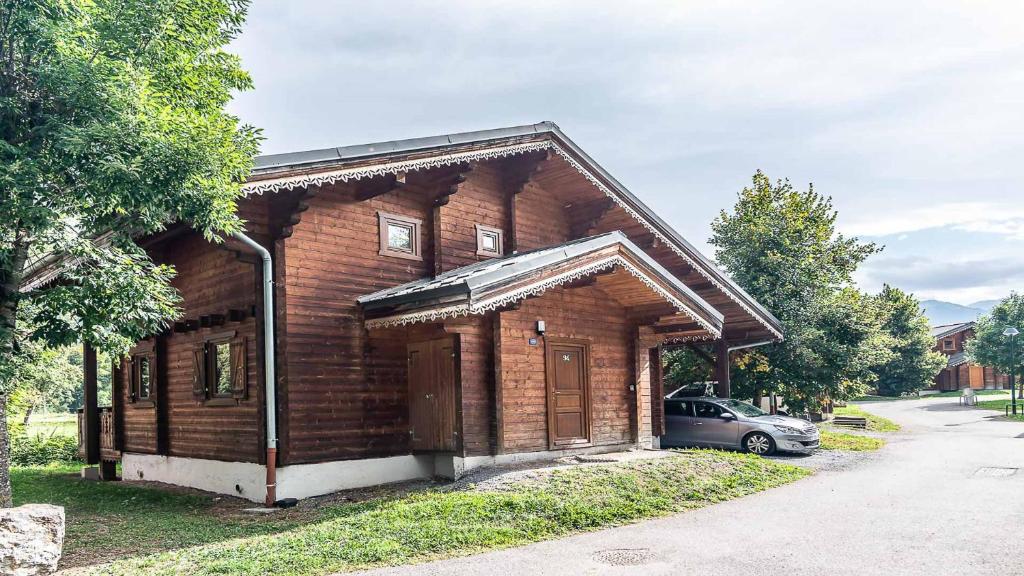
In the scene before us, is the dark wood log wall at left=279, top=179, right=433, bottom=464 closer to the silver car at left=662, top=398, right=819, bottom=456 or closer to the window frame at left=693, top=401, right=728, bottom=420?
the silver car at left=662, top=398, right=819, bottom=456

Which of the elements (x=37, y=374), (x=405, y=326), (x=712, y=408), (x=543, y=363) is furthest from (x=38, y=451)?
(x=712, y=408)

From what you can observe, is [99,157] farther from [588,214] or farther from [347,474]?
[588,214]

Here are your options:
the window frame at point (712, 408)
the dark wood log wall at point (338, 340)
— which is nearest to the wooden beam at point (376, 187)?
the dark wood log wall at point (338, 340)

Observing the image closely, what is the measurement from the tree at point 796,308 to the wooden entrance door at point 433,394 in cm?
1346

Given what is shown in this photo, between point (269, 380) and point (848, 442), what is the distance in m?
15.7

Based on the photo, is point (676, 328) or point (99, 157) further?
point (676, 328)

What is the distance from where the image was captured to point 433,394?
535 inches

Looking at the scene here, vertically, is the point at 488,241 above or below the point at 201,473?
above

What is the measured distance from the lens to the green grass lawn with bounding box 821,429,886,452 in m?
19.5

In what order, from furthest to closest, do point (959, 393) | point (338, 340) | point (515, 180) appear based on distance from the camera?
point (959, 393) → point (515, 180) → point (338, 340)

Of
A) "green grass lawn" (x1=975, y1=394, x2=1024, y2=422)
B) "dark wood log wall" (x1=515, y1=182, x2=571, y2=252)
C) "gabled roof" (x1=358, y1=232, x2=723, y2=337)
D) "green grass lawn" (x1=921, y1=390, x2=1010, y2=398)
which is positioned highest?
"dark wood log wall" (x1=515, y1=182, x2=571, y2=252)

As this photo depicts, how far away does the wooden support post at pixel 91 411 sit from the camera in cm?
1830

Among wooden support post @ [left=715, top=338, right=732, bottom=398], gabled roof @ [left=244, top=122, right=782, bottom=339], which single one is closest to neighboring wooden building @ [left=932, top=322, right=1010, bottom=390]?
wooden support post @ [left=715, top=338, right=732, bottom=398]

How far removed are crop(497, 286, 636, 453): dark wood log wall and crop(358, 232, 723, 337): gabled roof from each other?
4.65 ft
